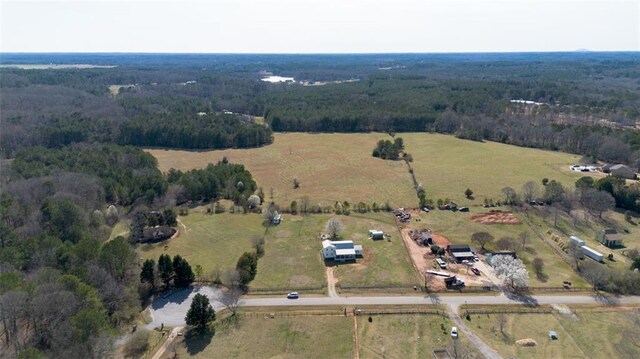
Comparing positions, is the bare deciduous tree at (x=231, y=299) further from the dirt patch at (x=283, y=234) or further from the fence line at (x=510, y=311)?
the fence line at (x=510, y=311)

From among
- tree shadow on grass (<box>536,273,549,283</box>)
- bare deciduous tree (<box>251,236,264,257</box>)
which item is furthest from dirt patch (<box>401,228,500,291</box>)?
bare deciduous tree (<box>251,236,264,257</box>)

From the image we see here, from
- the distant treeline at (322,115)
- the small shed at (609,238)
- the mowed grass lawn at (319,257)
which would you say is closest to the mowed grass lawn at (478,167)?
the distant treeline at (322,115)

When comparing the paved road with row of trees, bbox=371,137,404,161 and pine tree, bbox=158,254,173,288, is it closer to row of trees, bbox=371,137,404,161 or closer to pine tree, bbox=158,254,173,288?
pine tree, bbox=158,254,173,288

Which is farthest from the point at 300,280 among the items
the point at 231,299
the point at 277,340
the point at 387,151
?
the point at 387,151

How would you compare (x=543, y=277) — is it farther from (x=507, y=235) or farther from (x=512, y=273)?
(x=507, y=235)

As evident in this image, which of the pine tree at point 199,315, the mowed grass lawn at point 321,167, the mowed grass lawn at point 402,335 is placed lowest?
the mowed grass lawn at point 402,335

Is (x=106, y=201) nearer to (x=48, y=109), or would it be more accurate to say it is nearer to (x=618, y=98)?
(x=48, y=109)
